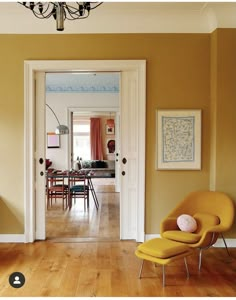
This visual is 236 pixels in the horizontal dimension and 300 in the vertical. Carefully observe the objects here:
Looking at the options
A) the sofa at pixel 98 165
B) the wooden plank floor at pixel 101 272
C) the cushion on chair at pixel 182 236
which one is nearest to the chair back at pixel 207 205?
the cushion on chair at pixel 182 236

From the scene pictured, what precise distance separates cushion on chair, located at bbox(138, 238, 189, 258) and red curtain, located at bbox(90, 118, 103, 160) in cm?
1076

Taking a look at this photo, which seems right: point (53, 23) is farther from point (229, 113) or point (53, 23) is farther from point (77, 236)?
point (77, 236)

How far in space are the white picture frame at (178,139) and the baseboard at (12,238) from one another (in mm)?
2062

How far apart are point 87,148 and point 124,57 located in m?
10.0

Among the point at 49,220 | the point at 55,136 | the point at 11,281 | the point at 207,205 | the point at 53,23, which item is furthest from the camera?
the point at 55,136

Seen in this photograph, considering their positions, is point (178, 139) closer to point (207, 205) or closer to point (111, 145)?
point (207, 205)

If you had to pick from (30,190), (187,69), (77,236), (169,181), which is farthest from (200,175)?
(30,190)

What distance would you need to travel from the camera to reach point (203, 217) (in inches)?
153

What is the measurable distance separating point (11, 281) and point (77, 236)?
5.30ft

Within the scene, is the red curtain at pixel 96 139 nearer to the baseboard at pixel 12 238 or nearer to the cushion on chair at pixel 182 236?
the baseboard at pixel 12 238

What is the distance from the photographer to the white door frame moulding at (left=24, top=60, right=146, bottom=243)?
4.34 meters

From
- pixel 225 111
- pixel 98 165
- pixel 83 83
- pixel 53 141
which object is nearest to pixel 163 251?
pixel 225 111

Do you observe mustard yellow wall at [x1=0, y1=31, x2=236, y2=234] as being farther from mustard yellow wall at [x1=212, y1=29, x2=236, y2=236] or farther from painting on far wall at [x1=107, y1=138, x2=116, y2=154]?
painting on far wall at [x1=107, y1=138, x2=116, y2=154]

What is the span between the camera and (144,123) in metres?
4.37
